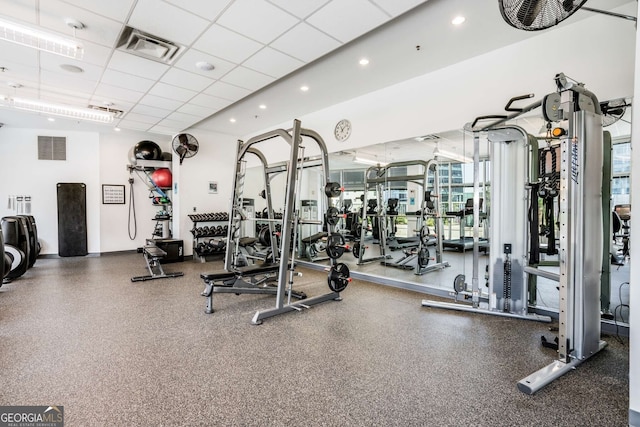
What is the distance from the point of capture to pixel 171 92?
4898mm

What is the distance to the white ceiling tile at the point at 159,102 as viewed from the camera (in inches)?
203

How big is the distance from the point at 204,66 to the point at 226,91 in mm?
856

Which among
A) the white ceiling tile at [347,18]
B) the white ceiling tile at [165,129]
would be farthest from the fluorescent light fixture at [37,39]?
the white ceiling tile at [165,129]

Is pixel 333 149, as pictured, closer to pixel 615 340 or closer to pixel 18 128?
pixel 615 340

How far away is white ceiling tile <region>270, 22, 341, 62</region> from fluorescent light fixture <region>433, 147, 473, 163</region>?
7.88 feet

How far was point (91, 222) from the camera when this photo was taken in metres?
7.66

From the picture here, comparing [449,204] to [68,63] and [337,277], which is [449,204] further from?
[68,63]

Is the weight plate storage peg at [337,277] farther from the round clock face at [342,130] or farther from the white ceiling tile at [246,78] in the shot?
the white ceiling tile at [246,78]

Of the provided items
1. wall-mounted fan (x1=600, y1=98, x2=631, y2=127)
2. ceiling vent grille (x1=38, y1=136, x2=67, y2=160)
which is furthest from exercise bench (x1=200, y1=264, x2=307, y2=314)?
ceiling vent grille (x1=38, y1=136, x2=67, y2=160)

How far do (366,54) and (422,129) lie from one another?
133 centimetres

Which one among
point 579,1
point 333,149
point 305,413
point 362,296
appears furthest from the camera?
point 333,149

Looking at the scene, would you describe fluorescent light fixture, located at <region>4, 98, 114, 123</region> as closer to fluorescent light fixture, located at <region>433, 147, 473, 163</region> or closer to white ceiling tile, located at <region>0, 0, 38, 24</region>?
white ceiling tile, located at <region>0, 0, 38, 24</region>

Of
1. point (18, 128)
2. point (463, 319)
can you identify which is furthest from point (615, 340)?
point (18, 128)

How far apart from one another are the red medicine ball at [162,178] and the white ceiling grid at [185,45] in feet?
8.12
